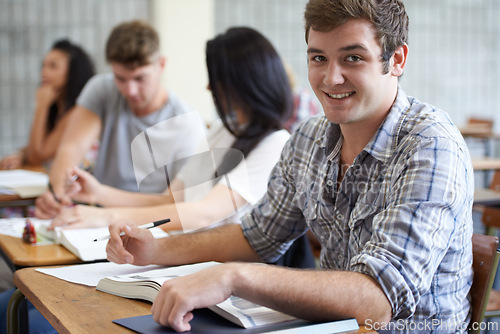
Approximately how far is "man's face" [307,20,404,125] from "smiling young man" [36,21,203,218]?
1167 millimetres

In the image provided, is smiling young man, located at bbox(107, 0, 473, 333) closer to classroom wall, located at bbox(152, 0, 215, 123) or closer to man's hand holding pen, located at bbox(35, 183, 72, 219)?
man's hand holding pen, located at bbox(35, 183, 72, 219)

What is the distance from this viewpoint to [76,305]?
1.05 m

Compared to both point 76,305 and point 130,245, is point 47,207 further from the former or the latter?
point 76,305

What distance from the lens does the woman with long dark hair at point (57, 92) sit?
3.52 metres

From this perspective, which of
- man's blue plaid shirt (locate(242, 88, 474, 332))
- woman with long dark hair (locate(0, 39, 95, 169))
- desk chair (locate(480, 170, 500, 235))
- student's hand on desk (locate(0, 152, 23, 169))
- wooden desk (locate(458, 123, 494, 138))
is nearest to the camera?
man's blue plaid shirt (locate(242, 88, 474, 332))

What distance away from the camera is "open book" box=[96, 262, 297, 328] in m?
0.93

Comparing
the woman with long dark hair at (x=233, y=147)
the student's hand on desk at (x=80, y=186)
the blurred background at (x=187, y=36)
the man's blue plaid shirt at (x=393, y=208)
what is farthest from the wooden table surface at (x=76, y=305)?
the blurred background at (x=187, y=36)

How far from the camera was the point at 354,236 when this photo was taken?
123 cm

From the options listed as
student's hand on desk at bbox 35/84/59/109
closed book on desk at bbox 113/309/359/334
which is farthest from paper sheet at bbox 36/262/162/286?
student's hand on desk at bbox 35/84/59/109

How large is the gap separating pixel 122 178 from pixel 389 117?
68.9 inches

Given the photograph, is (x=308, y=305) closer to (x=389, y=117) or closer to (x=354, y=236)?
(x=354, y=236)

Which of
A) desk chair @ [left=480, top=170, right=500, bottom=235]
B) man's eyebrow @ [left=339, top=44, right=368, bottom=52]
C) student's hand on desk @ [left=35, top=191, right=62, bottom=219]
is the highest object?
man's eyebrow @ [left=339, top=44, right=368, bottom=52]

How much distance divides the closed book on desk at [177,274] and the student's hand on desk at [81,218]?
53cm

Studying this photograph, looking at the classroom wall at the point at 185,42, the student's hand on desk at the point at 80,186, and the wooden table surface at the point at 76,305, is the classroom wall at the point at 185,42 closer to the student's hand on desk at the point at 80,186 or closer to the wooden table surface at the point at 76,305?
the student's hand on desk at the point at 80,186
